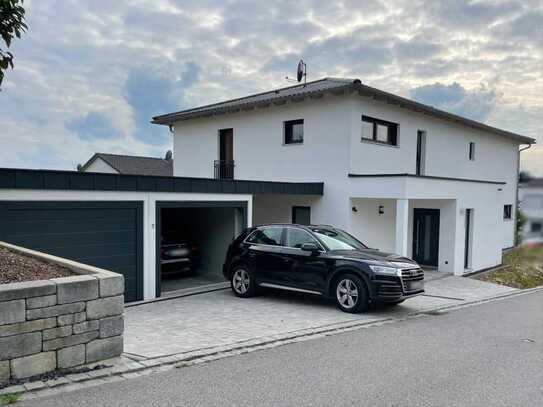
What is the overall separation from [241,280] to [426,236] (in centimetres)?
871

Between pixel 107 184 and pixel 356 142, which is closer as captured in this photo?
pixel 107 184

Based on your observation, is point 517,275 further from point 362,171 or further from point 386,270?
point 386,270

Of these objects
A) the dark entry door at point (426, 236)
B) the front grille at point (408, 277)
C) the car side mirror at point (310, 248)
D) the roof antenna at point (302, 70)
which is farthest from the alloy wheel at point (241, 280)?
the roof antenna at point (302, 70)

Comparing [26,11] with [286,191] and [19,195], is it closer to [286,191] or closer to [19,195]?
[19,195]

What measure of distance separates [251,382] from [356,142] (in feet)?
34.6

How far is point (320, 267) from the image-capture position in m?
9.30

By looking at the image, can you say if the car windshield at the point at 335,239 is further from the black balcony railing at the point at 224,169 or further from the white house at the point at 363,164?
the black balcony railing at the point at 224,169

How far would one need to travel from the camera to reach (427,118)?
701 inches

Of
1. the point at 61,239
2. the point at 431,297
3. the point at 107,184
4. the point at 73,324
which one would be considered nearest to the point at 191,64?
the point at 107,184

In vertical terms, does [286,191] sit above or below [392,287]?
above

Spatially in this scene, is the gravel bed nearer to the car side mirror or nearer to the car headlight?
the car side mirror

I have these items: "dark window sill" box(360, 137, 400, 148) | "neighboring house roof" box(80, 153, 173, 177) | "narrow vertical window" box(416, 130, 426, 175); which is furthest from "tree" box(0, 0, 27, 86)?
"neighboring house roof" box(80, 153, 173, 177)

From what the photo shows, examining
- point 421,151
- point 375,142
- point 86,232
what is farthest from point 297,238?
point 421,151

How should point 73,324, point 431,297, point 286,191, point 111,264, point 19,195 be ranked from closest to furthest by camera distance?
point 73,324 → point 19,195 → point 111,264 → point 431,297 → point 286,191
